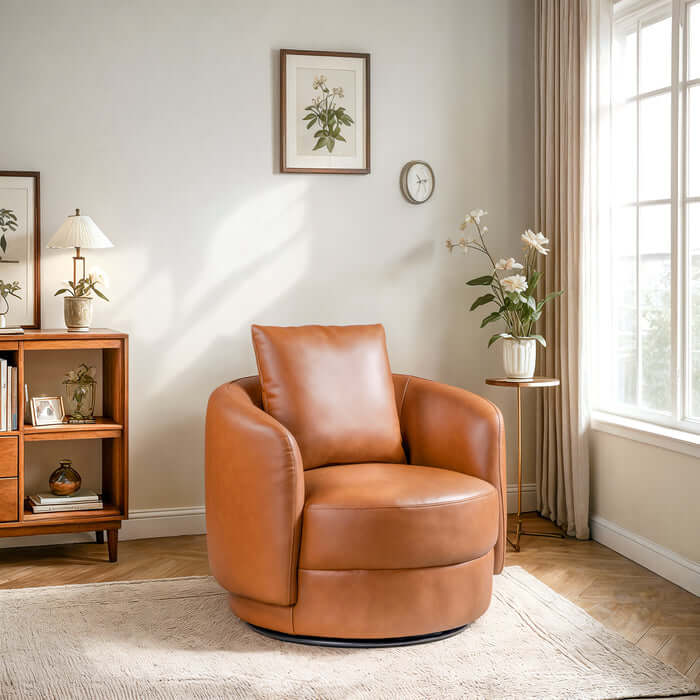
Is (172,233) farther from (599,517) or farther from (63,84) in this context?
(599,517)

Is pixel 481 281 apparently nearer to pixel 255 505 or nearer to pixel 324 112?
pixel 324 112

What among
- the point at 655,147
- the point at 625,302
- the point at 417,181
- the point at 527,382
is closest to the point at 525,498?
the point at 527,382

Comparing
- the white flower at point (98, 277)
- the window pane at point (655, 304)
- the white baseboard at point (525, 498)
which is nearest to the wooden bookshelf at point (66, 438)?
the white flower at point (98, 277)

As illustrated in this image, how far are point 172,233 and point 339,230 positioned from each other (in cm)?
78

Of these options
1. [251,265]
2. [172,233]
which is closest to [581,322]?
[251,265]

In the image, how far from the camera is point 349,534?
93.0 inches

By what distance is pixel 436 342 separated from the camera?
399 cm

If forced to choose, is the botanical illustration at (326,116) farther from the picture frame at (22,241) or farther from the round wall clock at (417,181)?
the picture frame at (22,241)

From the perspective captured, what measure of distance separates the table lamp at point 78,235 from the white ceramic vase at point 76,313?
221 mm

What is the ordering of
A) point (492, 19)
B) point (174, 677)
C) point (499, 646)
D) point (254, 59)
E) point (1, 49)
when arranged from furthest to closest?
point (492, 19) → point (254, 59) → point (1, 49) → point (499, 646) → point (174, 677)

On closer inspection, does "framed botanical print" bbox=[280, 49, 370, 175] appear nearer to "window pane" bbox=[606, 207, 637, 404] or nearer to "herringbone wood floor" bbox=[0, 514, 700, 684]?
"window pane" bbox=[606, 207, 637, 404]

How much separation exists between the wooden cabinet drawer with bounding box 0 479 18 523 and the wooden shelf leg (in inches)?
14.9

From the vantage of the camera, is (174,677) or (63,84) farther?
(63,84)

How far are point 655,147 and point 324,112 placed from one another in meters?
1.49
